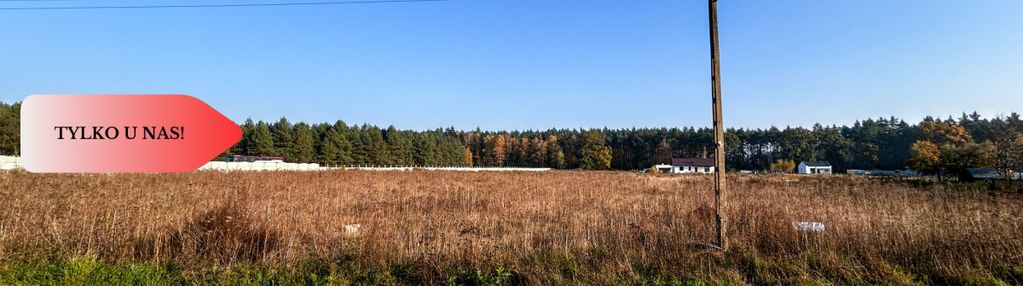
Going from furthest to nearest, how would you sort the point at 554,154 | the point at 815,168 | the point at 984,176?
the point at 554,154 → the point at 815,168 → the point at 984,176

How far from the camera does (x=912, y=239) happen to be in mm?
5820

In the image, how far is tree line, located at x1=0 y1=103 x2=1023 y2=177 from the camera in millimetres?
65000

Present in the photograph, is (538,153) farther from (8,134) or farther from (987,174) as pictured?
(8,134)

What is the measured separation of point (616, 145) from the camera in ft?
362

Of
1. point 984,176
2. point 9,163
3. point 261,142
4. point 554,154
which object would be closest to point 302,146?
point 261,142

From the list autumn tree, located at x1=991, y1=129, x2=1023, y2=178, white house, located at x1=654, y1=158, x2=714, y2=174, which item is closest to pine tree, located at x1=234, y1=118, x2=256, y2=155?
white house, located at x1=654, y1=158, x2=714, y2=174

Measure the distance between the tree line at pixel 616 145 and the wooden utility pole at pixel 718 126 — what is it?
2180 inches

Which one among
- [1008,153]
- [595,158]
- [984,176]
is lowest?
[984,176]

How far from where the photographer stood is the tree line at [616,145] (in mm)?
65000

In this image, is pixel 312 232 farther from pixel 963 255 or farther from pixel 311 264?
pixel 963 255

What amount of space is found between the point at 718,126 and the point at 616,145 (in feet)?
352

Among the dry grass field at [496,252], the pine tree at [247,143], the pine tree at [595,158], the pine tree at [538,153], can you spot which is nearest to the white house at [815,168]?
the pine tree at [595,158]

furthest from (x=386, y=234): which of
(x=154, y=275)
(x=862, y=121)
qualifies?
(x=862, y=121)

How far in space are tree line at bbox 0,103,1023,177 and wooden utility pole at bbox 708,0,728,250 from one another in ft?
182
